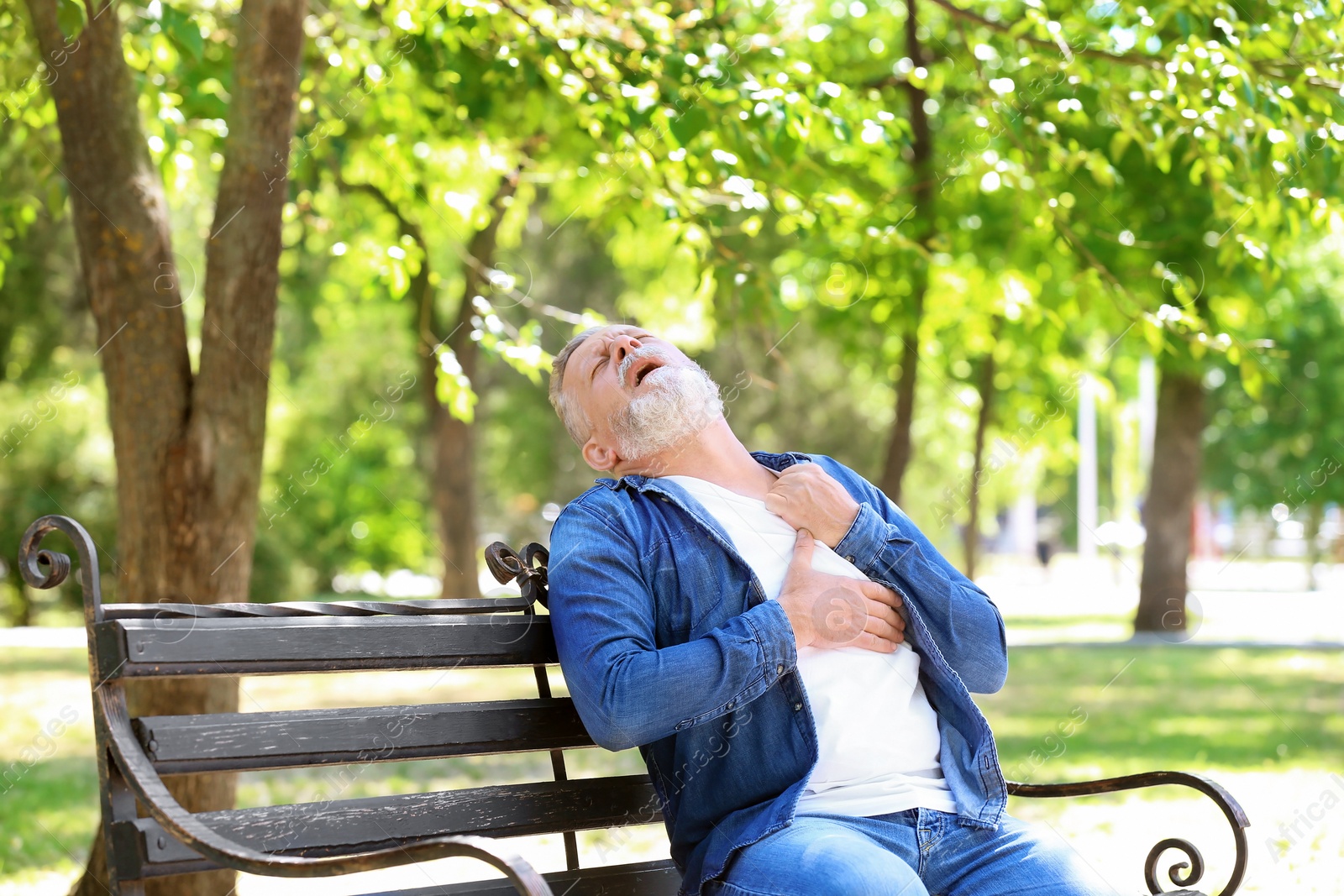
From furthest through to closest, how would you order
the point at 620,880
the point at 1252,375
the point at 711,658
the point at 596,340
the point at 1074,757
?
the point at 1074,757 < the point at 1252,375 < the point at 596,340 < the point at 620,880 < the point at 711,658

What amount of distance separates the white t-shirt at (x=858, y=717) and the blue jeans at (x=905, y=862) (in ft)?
0.14

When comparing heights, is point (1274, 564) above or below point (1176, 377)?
below

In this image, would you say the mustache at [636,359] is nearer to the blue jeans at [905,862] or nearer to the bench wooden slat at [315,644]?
the bench wooden slat at [315,644]

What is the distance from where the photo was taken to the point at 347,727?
8.30 feet

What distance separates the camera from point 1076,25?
15.0 ft

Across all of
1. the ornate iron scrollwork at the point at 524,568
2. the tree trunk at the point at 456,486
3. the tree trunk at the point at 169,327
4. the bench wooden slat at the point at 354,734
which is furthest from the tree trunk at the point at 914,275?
the tree trunk at the point at 456,486

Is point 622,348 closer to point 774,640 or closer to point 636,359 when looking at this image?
point 636,359

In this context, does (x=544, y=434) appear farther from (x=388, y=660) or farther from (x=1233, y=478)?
(x=388, y=660)

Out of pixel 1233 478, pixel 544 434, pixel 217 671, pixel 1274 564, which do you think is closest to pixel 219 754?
pixel 217 671

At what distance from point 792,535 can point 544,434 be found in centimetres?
2203

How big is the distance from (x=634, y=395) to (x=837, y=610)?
0.67 m

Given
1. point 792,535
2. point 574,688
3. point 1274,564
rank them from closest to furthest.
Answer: point 574,688
point 792,535
point 1274,564

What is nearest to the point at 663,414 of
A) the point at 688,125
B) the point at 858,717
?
the point at 858,717

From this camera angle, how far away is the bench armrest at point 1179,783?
2.73m
